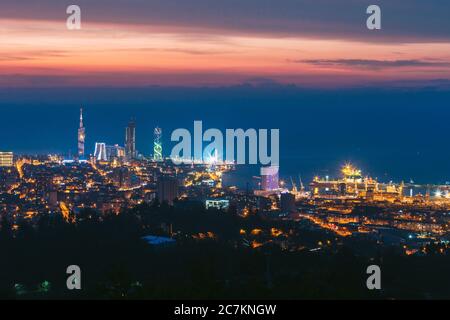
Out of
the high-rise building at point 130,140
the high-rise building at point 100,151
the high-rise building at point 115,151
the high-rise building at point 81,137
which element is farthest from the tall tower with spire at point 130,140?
the high-rise building at point 81,137

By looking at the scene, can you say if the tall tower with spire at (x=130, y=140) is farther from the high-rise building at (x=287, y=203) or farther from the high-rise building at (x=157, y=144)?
the high-rise building at (x=287, y=203)

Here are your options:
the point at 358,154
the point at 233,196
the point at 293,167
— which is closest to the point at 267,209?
the point at 233,196

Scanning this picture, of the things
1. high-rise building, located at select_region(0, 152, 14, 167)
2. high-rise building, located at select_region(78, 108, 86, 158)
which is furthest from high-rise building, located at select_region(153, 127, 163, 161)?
high-rise building, located at select_region(0, 152, 14, 167)

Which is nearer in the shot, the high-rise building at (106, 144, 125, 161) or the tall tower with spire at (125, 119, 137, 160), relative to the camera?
the high-rise building at (106, 144, 125, 161)

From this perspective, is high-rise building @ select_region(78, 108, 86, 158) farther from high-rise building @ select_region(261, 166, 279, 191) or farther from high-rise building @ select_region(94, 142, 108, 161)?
high-rise building @ select_region(261, 166, 279, 191)

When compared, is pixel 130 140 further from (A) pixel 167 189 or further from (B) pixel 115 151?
(A) pixel 167 189
